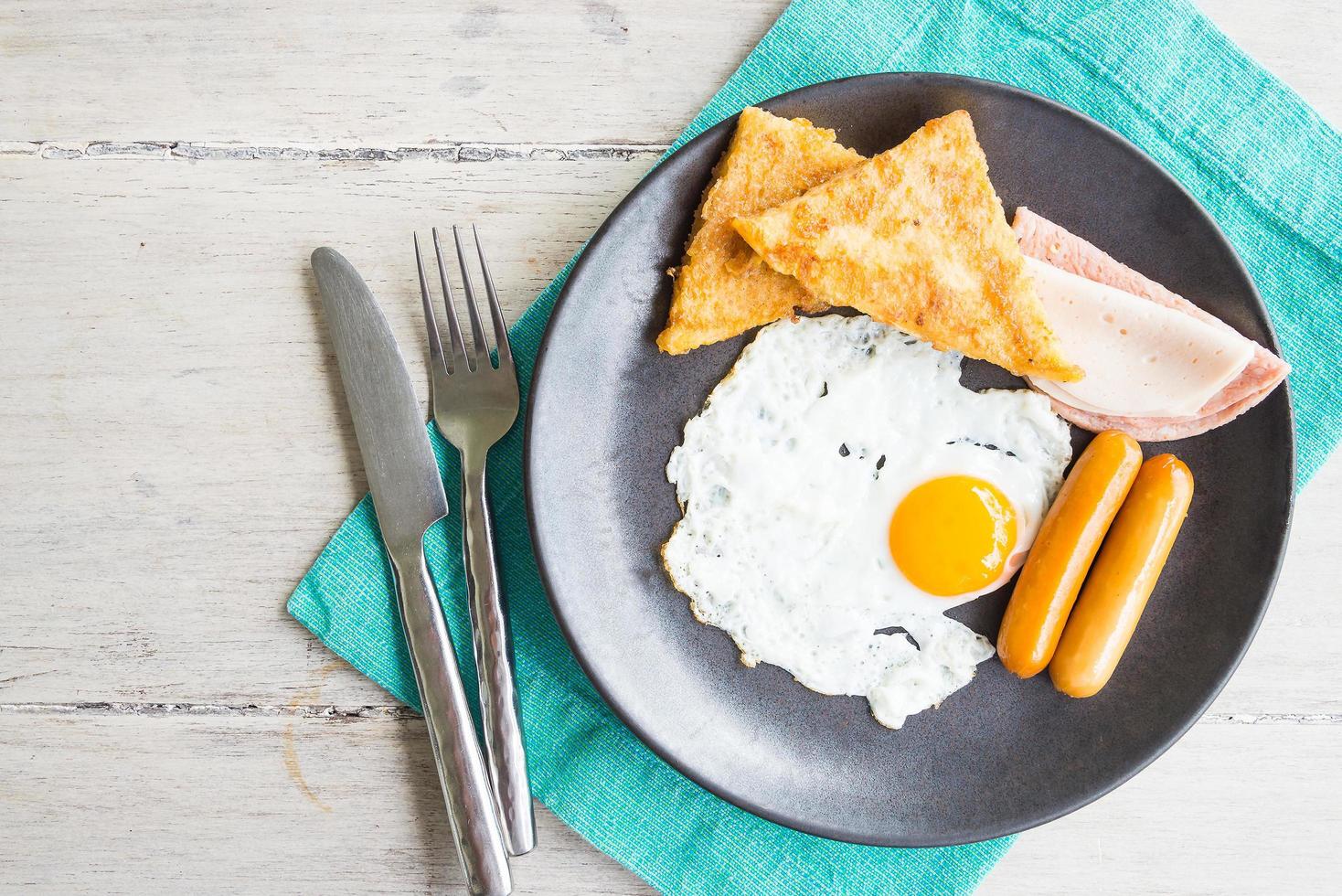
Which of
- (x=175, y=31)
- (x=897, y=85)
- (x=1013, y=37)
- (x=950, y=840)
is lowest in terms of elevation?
(x=950, y=840)

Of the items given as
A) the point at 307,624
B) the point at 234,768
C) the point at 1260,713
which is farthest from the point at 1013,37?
the point at 234,768

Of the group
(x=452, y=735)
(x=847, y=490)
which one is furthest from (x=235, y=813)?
(x=847, y=490)

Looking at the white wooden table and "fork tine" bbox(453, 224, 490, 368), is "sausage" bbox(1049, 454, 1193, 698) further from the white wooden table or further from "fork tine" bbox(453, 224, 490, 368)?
"fork tine" bbox(453, 224, 490, 368)

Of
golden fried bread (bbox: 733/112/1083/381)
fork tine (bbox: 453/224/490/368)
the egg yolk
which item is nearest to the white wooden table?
fork tine (bbox: 453/224/490/368)

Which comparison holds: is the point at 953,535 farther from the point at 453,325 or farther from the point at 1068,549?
the point at 453,325

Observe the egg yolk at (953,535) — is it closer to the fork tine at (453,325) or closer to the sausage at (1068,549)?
the sausage at (1068,549)

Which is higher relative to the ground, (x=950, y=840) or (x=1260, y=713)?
(x=1260, y=713)

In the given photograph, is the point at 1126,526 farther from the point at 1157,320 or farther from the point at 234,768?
the point at 234,768
